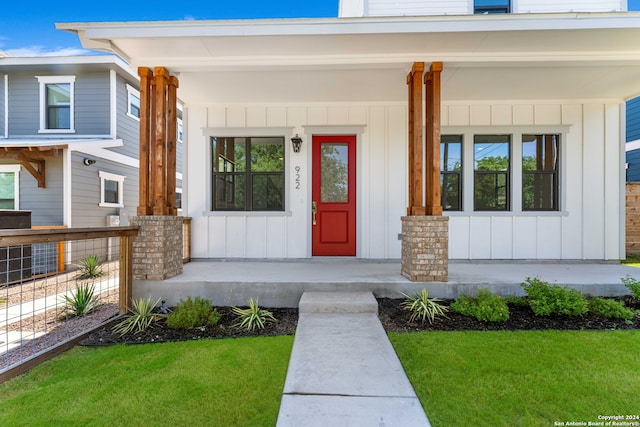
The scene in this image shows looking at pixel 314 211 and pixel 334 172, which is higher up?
pixel 334 172

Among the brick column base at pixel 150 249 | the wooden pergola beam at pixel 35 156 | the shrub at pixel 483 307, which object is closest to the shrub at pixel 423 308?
the shrub at pixel 483 307

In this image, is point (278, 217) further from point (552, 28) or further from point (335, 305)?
point (552, 28)

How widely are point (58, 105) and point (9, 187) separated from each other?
→ 2425 mm

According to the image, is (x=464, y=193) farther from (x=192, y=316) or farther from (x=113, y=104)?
(x=113, y=104)

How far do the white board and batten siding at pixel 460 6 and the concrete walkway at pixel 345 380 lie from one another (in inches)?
190

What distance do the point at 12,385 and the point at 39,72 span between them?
8.89 metres

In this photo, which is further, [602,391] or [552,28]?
[552,28]

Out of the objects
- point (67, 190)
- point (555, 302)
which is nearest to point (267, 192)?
point (555, 302)

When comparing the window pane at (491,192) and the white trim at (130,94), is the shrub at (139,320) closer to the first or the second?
the window pane at (491,192)

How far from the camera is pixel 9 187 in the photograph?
689cm

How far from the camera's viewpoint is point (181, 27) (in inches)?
138

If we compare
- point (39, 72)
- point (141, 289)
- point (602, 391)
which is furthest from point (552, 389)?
point (39, 72)

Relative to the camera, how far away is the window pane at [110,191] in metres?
7.59

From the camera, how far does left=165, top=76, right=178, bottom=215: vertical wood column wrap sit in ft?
13.5
